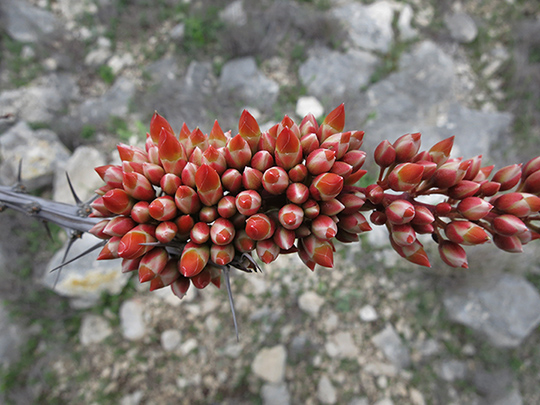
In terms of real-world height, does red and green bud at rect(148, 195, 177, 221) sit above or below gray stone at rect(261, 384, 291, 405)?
above

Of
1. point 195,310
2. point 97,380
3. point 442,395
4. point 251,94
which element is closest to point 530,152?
point 442,395

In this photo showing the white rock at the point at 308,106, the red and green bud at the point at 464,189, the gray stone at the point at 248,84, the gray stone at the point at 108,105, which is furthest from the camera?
the gray stone at the point at 108,105

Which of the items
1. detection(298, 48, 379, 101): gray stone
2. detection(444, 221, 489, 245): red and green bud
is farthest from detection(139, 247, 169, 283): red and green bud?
detection(298, 48, 379, 101): gray stone

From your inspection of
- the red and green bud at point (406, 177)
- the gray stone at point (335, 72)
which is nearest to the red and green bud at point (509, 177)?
the red and green bud at point (406, 177)

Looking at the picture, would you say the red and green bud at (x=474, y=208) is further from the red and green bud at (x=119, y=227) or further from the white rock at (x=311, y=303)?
the white rock at (x=311, y=303)

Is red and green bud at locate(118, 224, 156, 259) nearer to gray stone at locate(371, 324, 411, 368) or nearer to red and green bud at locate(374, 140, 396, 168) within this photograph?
red and green bud at locate(374, 140, 396, 168)

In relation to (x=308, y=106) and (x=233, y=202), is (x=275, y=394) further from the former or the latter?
(x=308, y=106)

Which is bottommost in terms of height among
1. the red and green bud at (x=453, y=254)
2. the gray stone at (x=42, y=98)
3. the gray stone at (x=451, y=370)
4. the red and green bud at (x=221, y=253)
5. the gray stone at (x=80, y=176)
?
the gray stone at (x=451, y=370)

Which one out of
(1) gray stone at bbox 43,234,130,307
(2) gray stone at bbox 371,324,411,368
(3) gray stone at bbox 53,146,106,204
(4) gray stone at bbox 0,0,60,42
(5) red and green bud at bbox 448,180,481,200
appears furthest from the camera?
(4) gray stone at bbox 0,0,60,42
